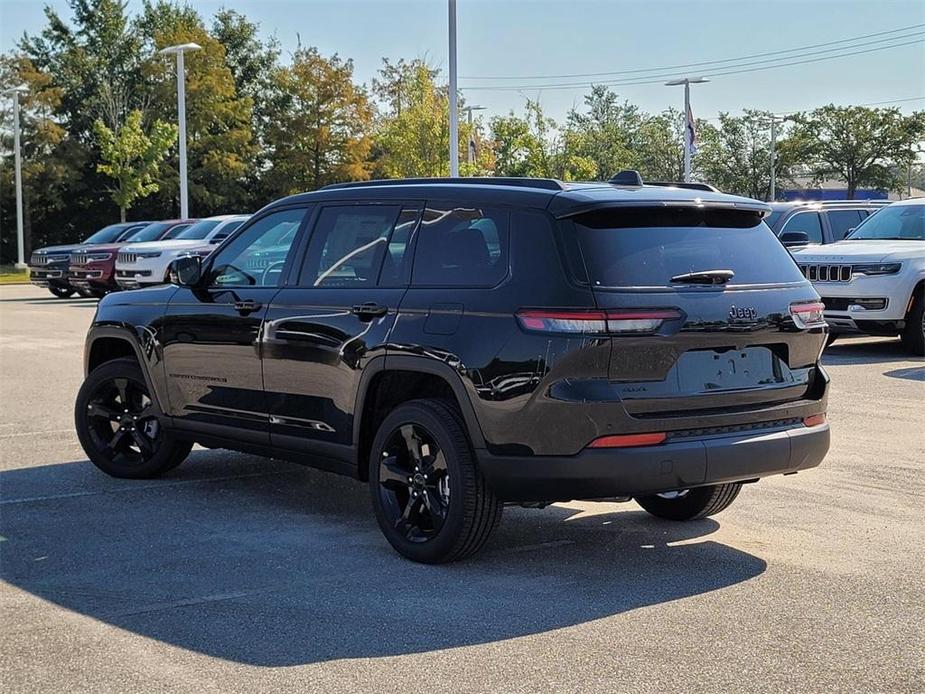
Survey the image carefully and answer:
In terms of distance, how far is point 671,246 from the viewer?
17.8 ft

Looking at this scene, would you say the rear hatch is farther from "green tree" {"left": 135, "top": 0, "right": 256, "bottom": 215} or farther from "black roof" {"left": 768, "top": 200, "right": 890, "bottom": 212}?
"green tree" {"left": 135, "top": 0, "right": 256, "bottom": 215}

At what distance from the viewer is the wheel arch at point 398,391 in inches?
211

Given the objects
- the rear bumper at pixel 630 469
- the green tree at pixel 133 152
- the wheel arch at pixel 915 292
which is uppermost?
the green tree at pixel 133 152

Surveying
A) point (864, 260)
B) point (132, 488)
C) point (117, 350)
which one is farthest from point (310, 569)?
point (864, 260)

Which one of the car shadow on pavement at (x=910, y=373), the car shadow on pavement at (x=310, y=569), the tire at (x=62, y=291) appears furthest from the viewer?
the tire at (x=62, y=291)

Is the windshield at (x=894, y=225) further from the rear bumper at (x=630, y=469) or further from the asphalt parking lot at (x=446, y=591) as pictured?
the rear bumper at (x=630, y=469)

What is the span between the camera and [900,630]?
464 centimetres

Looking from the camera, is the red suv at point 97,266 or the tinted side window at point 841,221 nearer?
the tinted side window at point 841,221

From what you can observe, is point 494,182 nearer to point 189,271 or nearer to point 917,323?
point 189,271

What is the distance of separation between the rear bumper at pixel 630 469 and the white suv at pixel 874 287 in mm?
9244

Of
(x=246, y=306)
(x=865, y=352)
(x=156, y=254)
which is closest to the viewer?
(x=246, y=306)

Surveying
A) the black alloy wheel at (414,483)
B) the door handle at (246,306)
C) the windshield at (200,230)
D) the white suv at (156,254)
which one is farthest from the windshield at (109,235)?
the black alloy wheel at (414,483)

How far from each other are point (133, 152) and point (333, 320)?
148 ft

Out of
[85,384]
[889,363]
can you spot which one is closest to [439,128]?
[889,363]
